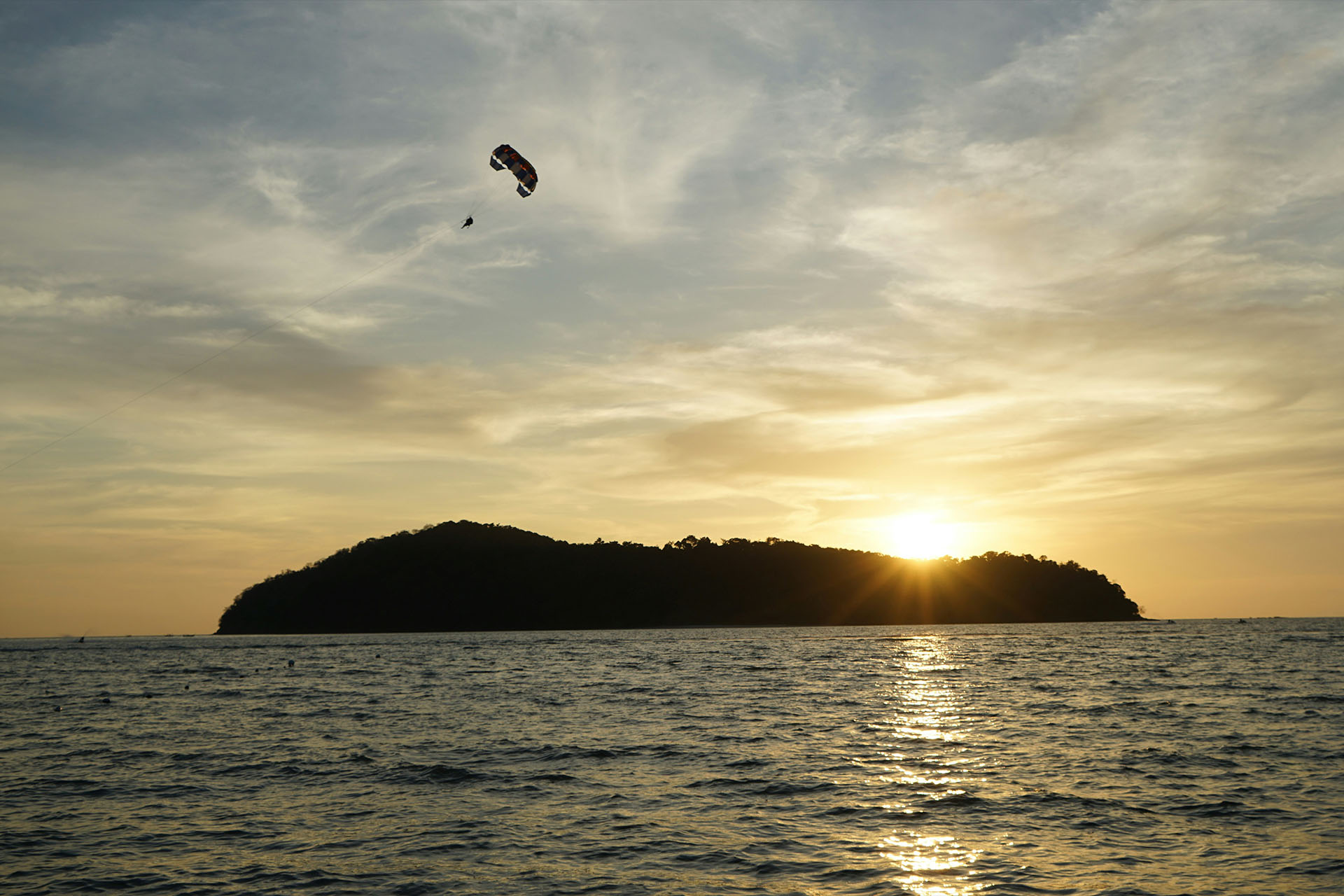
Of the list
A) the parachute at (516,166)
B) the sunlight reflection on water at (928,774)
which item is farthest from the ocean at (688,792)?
the parachute at (516,166)

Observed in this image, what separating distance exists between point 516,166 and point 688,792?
4876cm

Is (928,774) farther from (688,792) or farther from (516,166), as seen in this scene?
(516,166)

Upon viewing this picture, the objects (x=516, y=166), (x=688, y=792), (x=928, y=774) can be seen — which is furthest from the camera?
(x=516, y=166)

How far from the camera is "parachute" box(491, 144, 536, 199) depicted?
212 feet

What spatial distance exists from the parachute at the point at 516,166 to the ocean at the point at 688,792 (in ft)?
116

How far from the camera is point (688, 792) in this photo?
30.8m

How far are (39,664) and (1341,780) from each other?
6483 inches

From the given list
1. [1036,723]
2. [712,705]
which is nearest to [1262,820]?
[1036,723]

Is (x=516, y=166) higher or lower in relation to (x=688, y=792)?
higher

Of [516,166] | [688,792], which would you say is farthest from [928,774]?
[516,166]

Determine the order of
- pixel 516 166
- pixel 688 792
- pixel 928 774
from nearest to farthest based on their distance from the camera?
pixel 688 792, pixel 928 774, pixel 516 166

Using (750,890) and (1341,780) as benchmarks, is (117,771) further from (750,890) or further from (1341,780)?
(1341,780)

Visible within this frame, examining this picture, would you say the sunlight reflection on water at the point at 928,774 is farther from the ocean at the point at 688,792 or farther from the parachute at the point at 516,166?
the parachute at the point at 516,166

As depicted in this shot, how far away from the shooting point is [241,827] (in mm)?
27031
